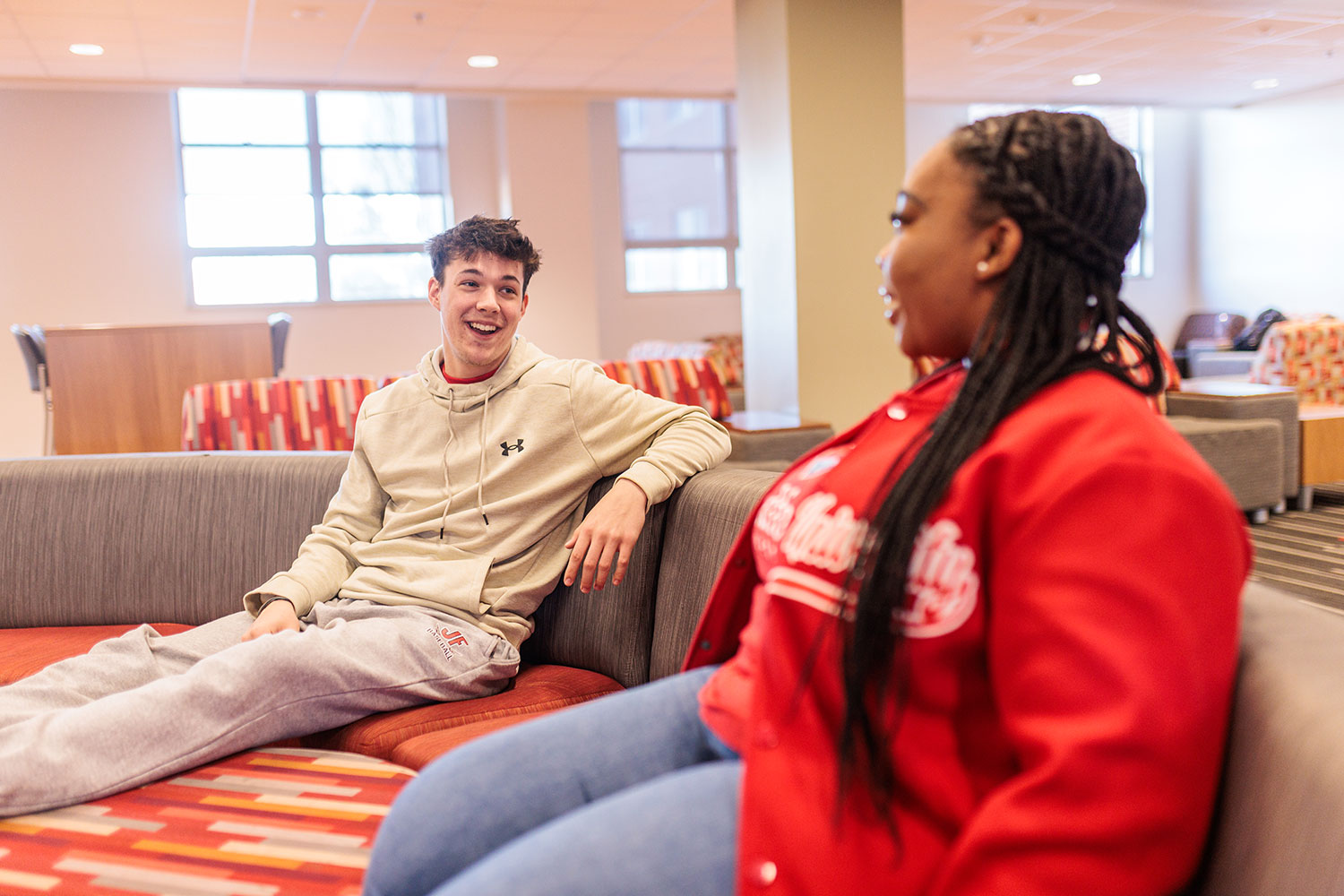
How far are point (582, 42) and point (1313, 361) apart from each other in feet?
14.8

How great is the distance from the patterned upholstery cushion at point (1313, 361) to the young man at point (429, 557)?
461 cm

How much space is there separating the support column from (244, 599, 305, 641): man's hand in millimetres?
3335

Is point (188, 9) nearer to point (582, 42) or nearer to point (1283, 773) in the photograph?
point (582, 42)

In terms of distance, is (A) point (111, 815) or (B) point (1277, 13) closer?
(A) point (111, 815)

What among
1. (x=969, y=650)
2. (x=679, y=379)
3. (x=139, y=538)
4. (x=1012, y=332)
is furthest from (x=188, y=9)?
(x=969, y=650)

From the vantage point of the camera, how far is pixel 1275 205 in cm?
991

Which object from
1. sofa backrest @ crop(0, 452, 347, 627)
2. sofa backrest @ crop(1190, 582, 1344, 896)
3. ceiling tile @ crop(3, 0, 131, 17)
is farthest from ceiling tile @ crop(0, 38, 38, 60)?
sofa backrest @ crop(1190, 582, 1344, 896)

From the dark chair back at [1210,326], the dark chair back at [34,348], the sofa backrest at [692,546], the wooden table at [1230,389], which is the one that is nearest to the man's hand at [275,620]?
the sofa backrest at [692,546]

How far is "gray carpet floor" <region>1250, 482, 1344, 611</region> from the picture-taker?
343 cm

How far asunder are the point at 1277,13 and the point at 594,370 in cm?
667

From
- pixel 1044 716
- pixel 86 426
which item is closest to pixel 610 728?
pixel 1044 716

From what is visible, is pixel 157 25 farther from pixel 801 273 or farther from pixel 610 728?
pixel 610 728

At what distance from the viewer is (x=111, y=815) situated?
133 cm

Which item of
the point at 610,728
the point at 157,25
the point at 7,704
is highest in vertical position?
the point at 157,25
